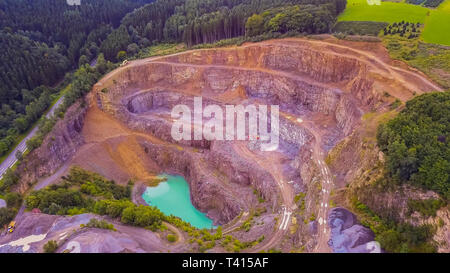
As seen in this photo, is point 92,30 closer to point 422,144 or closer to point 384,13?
point 384,13

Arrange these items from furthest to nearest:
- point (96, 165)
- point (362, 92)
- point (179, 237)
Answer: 1. point (96, 165)
2. point (362, 92)
3. point (179, 237)

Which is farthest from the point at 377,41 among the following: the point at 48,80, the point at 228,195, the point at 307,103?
the point at 48,80

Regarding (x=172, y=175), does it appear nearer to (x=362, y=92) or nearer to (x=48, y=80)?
(x=362, y=92)

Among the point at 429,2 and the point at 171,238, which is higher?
the point at 429,2

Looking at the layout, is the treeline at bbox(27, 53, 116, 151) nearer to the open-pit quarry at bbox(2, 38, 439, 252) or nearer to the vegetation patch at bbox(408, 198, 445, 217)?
the open-pit quarry at bbox(2, 38, 439, 252)

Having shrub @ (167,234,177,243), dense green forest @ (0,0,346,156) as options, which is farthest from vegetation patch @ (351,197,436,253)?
dense green forest @ (0,0,346,156)

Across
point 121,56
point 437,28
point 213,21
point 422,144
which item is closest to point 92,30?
point 121,56

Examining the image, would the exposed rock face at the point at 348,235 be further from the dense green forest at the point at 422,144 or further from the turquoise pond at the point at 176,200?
the turquoise pond at the point at 176,200
